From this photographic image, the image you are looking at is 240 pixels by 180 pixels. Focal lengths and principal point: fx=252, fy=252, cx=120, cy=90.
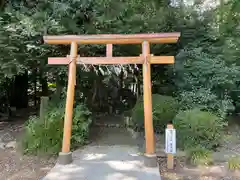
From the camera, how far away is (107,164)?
4.82 meters

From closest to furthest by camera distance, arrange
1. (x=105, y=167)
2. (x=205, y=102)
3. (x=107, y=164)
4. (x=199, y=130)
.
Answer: (x=105, y=167) < (x=107, y=164) < (x=199, y=130) < (x=205, y=102)

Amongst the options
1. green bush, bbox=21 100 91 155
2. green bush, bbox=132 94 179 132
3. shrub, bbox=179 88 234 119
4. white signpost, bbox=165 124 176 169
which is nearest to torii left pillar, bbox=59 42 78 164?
green bush, bbox=21 100 91 155

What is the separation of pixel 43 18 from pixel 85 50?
145 cm

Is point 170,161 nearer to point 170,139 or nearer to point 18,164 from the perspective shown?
point 170,139

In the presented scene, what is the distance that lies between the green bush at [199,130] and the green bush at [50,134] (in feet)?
7.44

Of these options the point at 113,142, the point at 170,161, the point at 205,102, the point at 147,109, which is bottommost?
the point at 170,161

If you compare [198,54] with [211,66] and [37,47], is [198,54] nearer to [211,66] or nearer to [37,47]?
[211,66]

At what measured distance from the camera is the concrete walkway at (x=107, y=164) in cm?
426

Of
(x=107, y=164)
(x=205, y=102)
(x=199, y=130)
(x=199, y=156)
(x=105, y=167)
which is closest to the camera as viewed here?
(x=105, y=167)

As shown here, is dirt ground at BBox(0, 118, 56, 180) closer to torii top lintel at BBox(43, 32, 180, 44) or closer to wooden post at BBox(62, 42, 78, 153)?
wooden post at BBox(62, 42, 78, 153)

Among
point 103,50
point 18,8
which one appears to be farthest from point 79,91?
point 18,8

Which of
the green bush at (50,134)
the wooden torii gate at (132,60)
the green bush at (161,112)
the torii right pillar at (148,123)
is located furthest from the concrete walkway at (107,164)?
the green bush at (161,112)

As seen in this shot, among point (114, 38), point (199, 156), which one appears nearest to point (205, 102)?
point (199, 156)

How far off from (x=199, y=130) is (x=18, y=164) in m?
3.92
